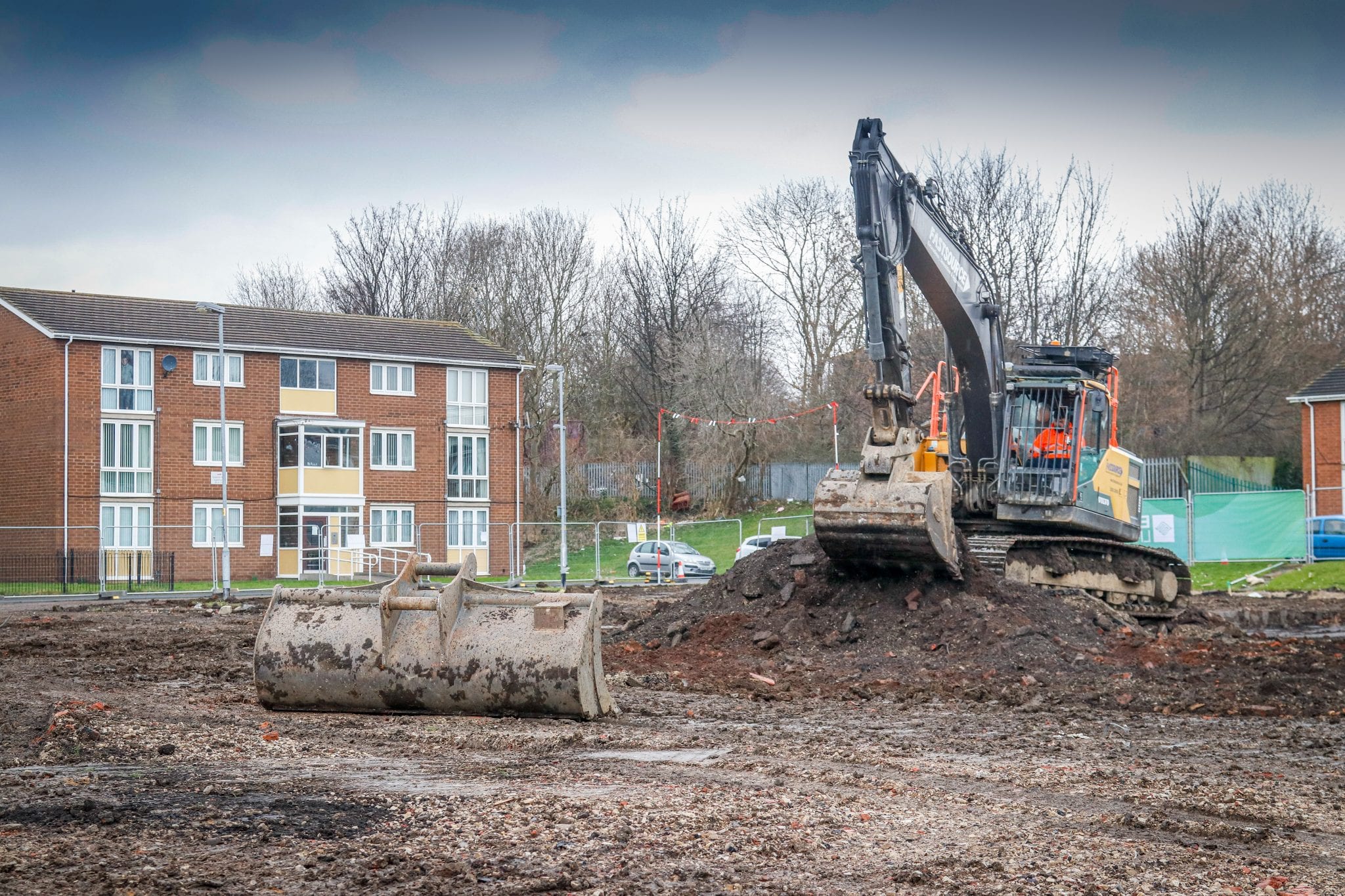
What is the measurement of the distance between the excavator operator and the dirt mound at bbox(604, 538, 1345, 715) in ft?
6.45

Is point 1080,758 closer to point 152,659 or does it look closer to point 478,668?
point 478,668

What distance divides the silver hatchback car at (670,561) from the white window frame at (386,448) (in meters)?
10.1

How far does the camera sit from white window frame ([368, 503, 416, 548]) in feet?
151

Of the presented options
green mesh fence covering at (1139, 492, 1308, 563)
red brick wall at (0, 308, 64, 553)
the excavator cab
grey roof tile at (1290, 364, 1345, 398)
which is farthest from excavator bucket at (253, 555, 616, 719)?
grey roof tile at (1290, 364, 1345, 398)

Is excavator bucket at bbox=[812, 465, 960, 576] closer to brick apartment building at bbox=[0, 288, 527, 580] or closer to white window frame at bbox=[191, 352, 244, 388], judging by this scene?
brick apartment building at bbox=[0, 288, 527, 580]

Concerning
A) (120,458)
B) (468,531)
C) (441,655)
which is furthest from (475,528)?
(441,655)

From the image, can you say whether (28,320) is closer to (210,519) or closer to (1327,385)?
(210,519)

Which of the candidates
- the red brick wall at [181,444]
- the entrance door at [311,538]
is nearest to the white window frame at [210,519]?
the red brick wall at [181,444]

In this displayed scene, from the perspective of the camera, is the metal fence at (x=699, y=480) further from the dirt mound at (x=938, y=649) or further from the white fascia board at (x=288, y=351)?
the dirt mound at (x=938, y=649)

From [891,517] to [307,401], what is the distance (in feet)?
116

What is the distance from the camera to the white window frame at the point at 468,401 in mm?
49250

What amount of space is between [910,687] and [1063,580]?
19.0 feet

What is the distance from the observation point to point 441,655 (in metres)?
9.63

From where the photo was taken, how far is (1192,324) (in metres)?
49.2
